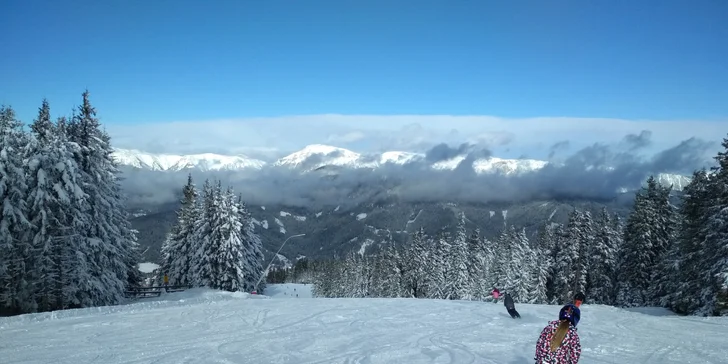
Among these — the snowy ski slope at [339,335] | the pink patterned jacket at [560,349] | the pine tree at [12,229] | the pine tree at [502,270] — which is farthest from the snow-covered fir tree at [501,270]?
the pink patterned jacket at [560,349]

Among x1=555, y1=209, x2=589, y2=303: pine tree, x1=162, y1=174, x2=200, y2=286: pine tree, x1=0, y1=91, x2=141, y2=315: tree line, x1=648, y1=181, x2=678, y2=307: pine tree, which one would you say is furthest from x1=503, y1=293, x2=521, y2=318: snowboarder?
x1=162, y1=174, x2=200, y2=286: pine tree

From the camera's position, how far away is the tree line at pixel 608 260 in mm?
27328

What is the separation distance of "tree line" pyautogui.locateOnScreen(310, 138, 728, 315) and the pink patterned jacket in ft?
70.5

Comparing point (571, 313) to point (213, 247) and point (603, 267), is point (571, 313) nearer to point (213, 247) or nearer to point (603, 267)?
point (603, 267)

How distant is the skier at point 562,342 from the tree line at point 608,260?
847 inches

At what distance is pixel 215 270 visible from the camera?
46219 mm

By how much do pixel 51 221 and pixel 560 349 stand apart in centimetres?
3221

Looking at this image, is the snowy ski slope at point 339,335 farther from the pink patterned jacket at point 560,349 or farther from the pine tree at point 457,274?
the pine tree at point 457,274

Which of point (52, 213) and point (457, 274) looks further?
point (457, 274)

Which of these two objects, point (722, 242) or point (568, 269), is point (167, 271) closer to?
point (568, 269)

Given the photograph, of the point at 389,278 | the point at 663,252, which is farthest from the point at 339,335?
the point at 389,278

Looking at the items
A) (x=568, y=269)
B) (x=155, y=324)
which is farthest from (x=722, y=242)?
(x=155, y=324)

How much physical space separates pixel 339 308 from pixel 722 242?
22.7m

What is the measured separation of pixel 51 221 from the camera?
95.3ft
